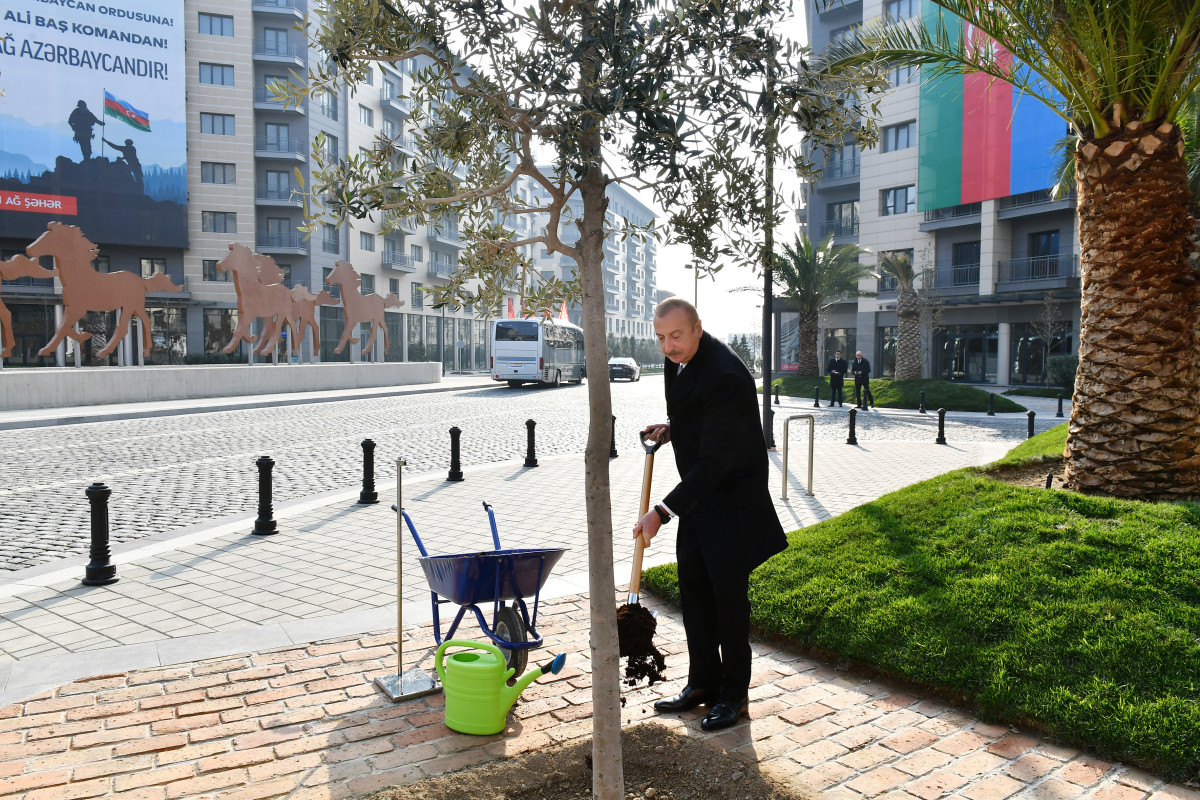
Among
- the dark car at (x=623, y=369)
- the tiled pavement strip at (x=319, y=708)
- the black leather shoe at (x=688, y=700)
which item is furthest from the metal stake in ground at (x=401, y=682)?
the dark car at (x=623, y=369)

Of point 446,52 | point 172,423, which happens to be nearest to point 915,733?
point 446,52

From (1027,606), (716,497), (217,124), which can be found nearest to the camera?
(716,497)

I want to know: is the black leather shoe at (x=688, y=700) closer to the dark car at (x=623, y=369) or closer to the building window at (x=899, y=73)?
the building window at (x=899, y=73)

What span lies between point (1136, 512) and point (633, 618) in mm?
3977

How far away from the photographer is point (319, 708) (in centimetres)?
381

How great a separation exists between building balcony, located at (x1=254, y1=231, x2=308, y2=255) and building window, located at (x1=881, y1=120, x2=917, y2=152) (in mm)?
33808

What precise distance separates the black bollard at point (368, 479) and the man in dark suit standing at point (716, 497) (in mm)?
5924

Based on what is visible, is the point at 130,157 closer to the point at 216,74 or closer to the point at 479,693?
the point at 216,74

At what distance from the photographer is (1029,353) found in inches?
1489

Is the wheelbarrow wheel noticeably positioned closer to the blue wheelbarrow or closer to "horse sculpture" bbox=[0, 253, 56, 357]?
the blue wheelbarrow

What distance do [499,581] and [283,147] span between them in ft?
170

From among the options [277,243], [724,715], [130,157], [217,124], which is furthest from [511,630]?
[217,124]

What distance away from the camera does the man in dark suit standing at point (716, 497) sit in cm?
345

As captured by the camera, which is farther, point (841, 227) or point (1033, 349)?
point (841, 227)
